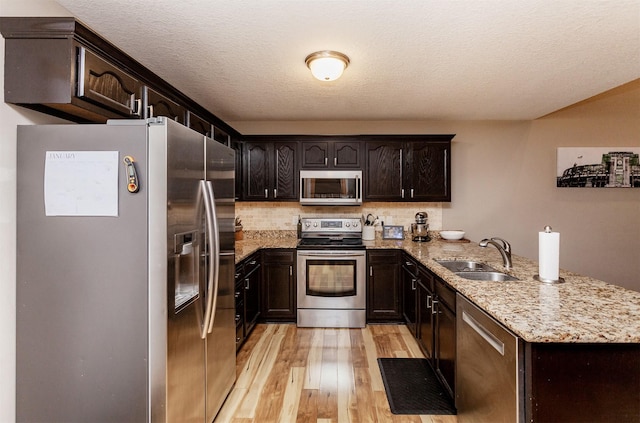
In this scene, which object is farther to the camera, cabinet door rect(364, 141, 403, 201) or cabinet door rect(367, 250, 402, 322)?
cabinet door rect(364, 141, 403, 201)

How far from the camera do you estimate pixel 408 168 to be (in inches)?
154

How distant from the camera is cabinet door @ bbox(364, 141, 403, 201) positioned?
391 centimetres

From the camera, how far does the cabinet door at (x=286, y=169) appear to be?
3.95 metres

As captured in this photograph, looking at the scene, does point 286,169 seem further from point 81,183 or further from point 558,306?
point 558,306

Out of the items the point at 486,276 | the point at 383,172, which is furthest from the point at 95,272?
the point at 383,172

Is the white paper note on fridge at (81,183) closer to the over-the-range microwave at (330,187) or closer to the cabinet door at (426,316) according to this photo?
the cabinet door at (426,316)

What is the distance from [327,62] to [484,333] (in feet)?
6.31

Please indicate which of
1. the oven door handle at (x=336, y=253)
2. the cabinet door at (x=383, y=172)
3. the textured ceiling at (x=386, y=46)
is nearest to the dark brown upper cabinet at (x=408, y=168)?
the cabinet door at (x=383, y=172)

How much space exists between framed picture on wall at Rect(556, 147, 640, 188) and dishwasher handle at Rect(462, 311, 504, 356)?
3.34 meters

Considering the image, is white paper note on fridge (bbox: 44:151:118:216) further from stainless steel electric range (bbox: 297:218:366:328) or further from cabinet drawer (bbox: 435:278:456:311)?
stainless steel electric range (bbox: 297:218:366:328)

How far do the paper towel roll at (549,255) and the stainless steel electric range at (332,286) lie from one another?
1859 mm

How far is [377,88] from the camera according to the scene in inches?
117

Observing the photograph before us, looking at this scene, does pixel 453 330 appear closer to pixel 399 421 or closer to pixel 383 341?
pixel 399 421

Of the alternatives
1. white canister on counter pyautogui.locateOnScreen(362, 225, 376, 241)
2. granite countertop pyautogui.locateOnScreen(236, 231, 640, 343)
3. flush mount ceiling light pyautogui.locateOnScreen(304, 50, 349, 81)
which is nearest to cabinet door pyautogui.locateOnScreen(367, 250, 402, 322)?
white canister on counter pyautogui.locateOnScreen(362, 225, 376, 241)
